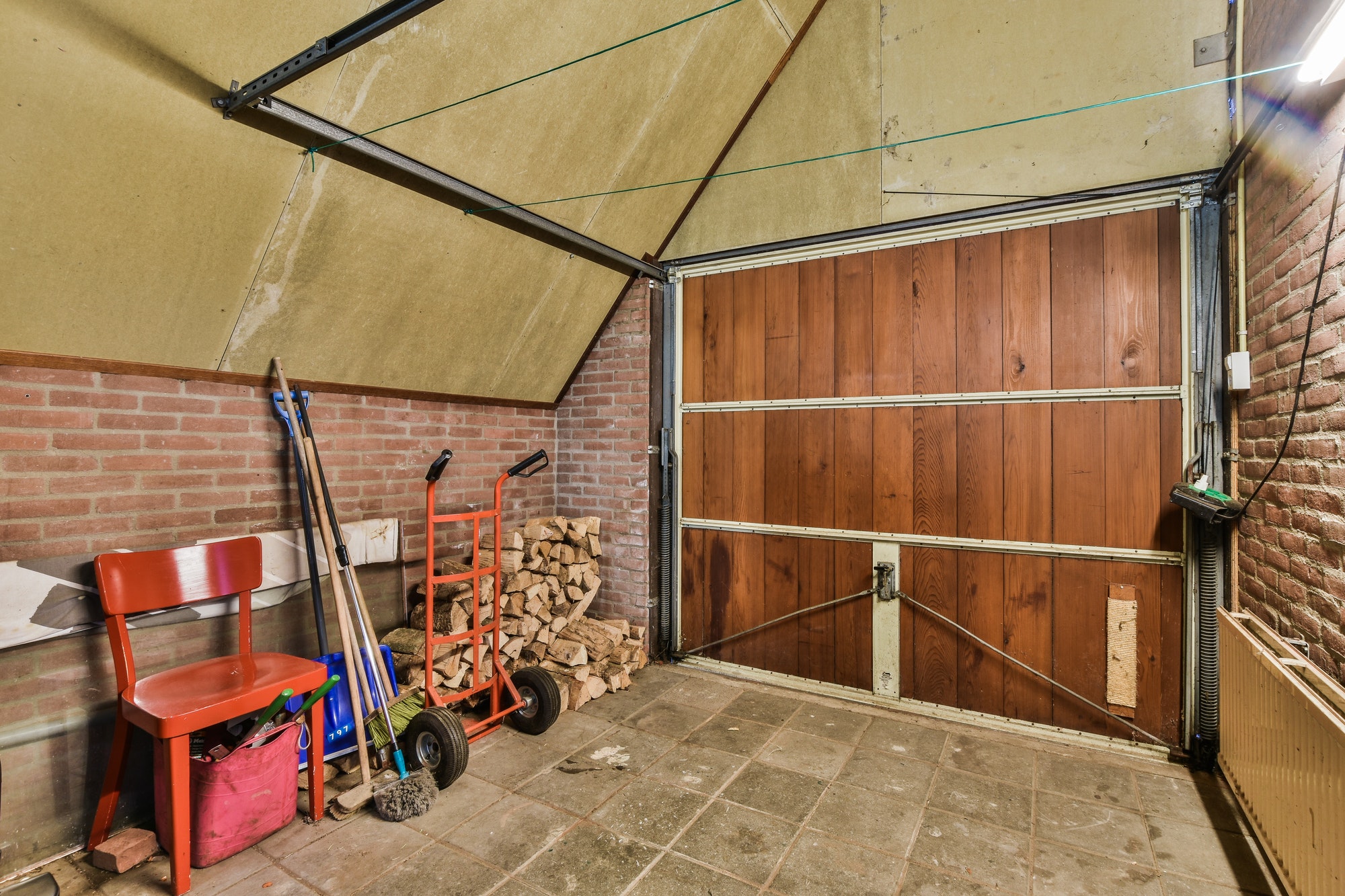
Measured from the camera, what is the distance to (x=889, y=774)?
257cm

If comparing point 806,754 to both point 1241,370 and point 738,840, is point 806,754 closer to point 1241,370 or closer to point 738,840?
point 738,840

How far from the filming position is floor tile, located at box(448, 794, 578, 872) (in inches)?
81.7

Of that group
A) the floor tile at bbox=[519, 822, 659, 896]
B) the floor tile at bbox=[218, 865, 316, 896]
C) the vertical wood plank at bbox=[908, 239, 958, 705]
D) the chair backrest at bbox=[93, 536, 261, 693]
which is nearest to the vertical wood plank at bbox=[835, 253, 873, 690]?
the vertical wood plank at bbox=[908, 239, 958, 705]

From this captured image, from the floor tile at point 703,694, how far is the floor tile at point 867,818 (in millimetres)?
898

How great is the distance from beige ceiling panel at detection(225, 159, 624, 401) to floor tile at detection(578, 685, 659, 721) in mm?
1794

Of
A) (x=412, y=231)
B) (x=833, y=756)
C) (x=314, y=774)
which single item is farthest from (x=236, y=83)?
(x=833, y=756)

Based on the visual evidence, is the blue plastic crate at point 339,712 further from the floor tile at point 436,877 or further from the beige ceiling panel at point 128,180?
the beige ceiling panel at point 128,180

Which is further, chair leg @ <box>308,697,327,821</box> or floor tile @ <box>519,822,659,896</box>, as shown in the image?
chair leg @ <box>308,697,327,821</box>

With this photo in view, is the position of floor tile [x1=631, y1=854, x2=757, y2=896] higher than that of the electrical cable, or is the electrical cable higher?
the electrical cable

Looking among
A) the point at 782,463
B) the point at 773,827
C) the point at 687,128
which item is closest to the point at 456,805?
the point at 773,827

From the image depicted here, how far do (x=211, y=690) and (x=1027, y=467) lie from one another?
3271 mm

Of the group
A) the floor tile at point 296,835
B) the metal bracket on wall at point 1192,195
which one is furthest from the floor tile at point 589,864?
the metal bracket on wall at point 1192,195

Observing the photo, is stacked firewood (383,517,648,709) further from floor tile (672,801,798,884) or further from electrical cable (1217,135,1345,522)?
electrical cable (1217,135,1345,522)

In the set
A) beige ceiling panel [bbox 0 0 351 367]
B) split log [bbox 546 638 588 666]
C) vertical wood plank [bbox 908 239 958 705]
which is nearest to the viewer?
beige ceiling panel [bbox 0 0 351 367]
